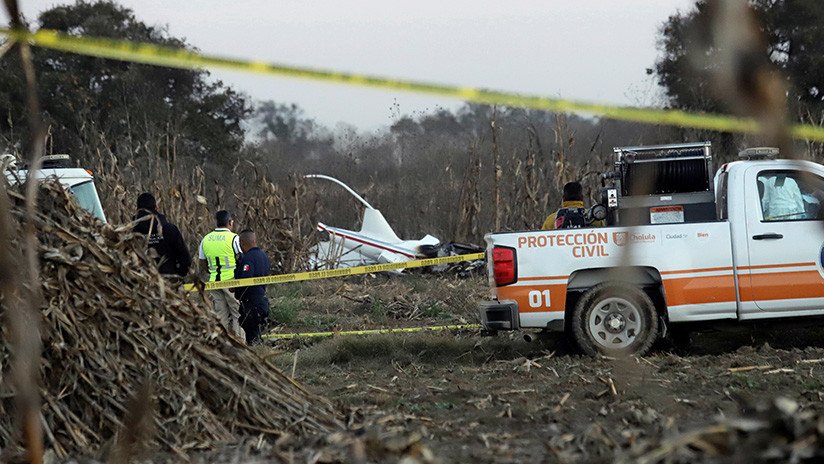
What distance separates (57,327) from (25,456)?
974 mm

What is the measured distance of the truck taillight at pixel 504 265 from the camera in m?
11.2

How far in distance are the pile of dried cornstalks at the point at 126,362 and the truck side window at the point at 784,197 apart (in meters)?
5.95

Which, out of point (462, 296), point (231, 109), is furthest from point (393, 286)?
point (231, 109)

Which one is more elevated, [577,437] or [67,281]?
[67,281]

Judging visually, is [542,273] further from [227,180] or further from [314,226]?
[227,180]

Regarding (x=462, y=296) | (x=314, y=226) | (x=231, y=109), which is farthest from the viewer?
(x=231, y=109)

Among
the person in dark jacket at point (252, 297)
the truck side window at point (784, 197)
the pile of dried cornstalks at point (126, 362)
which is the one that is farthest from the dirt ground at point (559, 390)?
the truck side window at point (784, 197)

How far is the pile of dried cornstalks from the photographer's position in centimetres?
614

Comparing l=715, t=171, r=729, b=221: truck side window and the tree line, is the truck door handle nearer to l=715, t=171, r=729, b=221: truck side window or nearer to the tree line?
l=715, t=171, r=729, b=221: truck side window

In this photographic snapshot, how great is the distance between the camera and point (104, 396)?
6246 mm

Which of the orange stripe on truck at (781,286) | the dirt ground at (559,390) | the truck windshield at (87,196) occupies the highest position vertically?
the truck windshield at (87,196)

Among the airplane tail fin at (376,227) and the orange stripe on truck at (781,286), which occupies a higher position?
the airplane tail fin at (376,227)

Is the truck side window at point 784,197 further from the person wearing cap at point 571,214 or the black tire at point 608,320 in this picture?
the person wearing cap at point 571,214

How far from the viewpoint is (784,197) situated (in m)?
11.4
